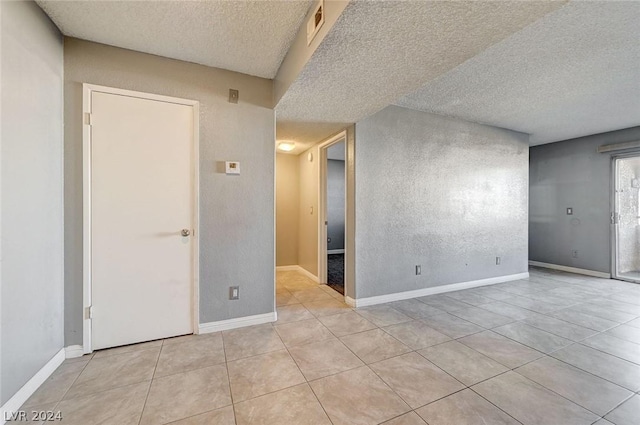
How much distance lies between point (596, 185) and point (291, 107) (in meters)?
5.52

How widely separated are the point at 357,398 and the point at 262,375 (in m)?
0.66

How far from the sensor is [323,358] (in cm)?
200

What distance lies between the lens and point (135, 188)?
2.16 m

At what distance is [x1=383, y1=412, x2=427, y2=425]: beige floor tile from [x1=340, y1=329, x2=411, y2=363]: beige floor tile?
53 centimetres

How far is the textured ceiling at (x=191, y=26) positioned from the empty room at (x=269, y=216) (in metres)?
0.01

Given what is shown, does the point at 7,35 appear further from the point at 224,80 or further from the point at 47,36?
the point at 224,80

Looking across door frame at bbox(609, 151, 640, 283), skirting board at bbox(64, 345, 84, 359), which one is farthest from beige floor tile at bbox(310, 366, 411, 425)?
door frame at bbox(609, 151, 640, 283)

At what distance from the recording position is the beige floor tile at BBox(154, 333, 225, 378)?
1878 mm

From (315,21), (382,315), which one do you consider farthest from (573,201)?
(315,21)

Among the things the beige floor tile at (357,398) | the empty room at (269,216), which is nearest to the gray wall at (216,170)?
the empty room at (269,216)

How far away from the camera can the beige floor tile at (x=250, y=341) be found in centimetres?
209

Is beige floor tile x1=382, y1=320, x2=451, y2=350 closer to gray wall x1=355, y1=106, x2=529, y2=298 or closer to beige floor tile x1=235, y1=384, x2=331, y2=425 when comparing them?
gray wall x1=355, y1=106, x2=529, y2=298

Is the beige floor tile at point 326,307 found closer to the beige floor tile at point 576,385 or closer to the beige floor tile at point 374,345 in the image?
the beige floor tile at point 374,345

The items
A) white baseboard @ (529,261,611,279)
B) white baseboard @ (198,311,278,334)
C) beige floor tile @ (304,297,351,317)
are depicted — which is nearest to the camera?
white baseboard @ (198,311,278,334)
